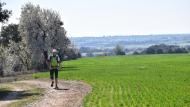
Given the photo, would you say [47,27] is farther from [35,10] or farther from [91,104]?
[91,104]

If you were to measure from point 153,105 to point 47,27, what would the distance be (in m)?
76.2

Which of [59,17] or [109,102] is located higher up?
[59,17]

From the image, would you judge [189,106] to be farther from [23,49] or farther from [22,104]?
[23,49]

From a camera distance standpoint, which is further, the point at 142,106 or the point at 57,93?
the point at 57,93

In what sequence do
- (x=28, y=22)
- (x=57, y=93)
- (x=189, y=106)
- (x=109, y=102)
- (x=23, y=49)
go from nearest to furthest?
(x=189, y=106), (x=109, y=102), (x=57, y=93), (x=28, y=22), (x=23, y=49)

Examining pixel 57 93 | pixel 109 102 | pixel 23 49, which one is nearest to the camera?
pixel 109 102

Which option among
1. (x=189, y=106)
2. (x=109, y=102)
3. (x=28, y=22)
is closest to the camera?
(x=189, y=106)

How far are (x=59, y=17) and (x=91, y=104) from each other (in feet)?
260

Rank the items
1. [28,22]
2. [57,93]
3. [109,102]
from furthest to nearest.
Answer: [28,22] < [57,93] < [109,102]

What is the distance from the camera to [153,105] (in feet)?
76.6

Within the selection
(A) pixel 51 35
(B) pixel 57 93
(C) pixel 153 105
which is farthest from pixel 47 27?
(C) pixel 153 105

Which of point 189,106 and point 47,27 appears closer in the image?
point 189,106

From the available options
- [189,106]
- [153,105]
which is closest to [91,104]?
[153,105]

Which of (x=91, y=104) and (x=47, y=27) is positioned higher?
(x=47, y=27)
